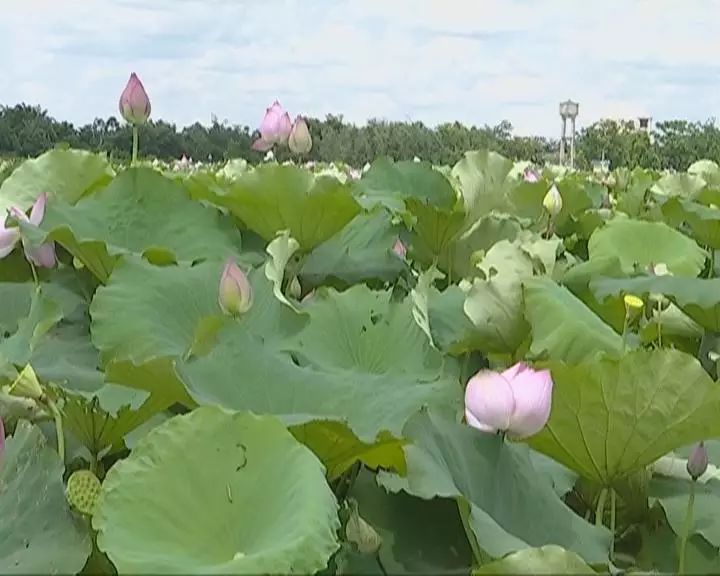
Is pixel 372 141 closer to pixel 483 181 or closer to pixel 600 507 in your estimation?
pixel 483 181

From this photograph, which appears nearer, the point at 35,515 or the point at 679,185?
the point at 35,515

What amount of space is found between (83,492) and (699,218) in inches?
47.0

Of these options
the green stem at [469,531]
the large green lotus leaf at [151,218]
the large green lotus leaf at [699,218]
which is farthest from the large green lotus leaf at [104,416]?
the large green lotus leaf at [699,218]

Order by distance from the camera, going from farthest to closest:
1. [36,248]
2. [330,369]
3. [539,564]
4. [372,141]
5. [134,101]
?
1. [372,141]
2. [134,101]
3. [36,248]
4. [330,369]
5. [539,564]

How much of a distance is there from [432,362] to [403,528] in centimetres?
24

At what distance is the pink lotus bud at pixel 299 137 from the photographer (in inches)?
80.3

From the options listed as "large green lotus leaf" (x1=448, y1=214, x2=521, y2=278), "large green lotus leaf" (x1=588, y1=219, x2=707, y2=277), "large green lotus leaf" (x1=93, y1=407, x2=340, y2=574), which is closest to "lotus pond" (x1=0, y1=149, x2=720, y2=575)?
"large green lotus leaf" (x1=93, y1=407, x2=340, y2=574)

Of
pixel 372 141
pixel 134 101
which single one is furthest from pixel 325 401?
pixel 372 141

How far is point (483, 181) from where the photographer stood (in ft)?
5.51

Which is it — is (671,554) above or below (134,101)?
below

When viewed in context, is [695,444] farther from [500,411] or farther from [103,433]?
[103,433]

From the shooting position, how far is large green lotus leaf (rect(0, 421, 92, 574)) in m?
0.63

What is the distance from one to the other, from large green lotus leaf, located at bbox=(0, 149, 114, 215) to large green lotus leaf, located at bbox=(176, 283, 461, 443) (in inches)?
22.1

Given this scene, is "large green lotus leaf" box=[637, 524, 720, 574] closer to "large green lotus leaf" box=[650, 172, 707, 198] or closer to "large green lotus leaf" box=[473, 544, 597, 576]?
"large green lotus leaf" box=[473, 544, 597, 576]
